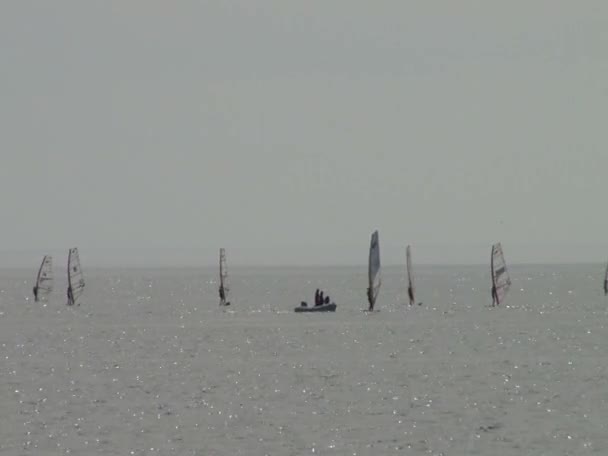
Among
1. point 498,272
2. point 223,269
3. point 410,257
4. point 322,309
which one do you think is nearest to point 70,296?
point 223,269

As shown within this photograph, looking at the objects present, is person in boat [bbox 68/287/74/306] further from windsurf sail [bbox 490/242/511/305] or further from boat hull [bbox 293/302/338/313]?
windsurf sail [bbox 490/242/511/305]

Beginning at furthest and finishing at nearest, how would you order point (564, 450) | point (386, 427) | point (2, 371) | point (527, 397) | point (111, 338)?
point (111, 338), point (2, 371), point (527, 397), point (386, 427), point (564, 450)

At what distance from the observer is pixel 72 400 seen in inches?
1551

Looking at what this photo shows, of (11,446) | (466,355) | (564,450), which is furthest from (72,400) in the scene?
(466,355)

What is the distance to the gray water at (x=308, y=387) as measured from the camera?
31.3 meters

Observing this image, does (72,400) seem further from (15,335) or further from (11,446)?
(15,335)

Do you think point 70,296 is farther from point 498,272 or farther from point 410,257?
point 498,272

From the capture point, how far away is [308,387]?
42.8m

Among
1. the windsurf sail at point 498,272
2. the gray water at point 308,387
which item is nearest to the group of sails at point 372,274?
the windsurf sail at point 498,272

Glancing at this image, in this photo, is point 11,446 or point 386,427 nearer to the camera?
point 11,446

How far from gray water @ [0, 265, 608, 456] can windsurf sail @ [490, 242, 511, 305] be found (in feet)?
11.4

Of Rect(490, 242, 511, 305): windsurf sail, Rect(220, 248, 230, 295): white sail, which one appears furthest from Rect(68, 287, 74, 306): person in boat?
Rect(490, 242, 511, 305): windsurf sail

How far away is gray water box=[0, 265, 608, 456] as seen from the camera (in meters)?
31.3

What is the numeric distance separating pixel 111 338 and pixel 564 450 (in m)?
40.5
